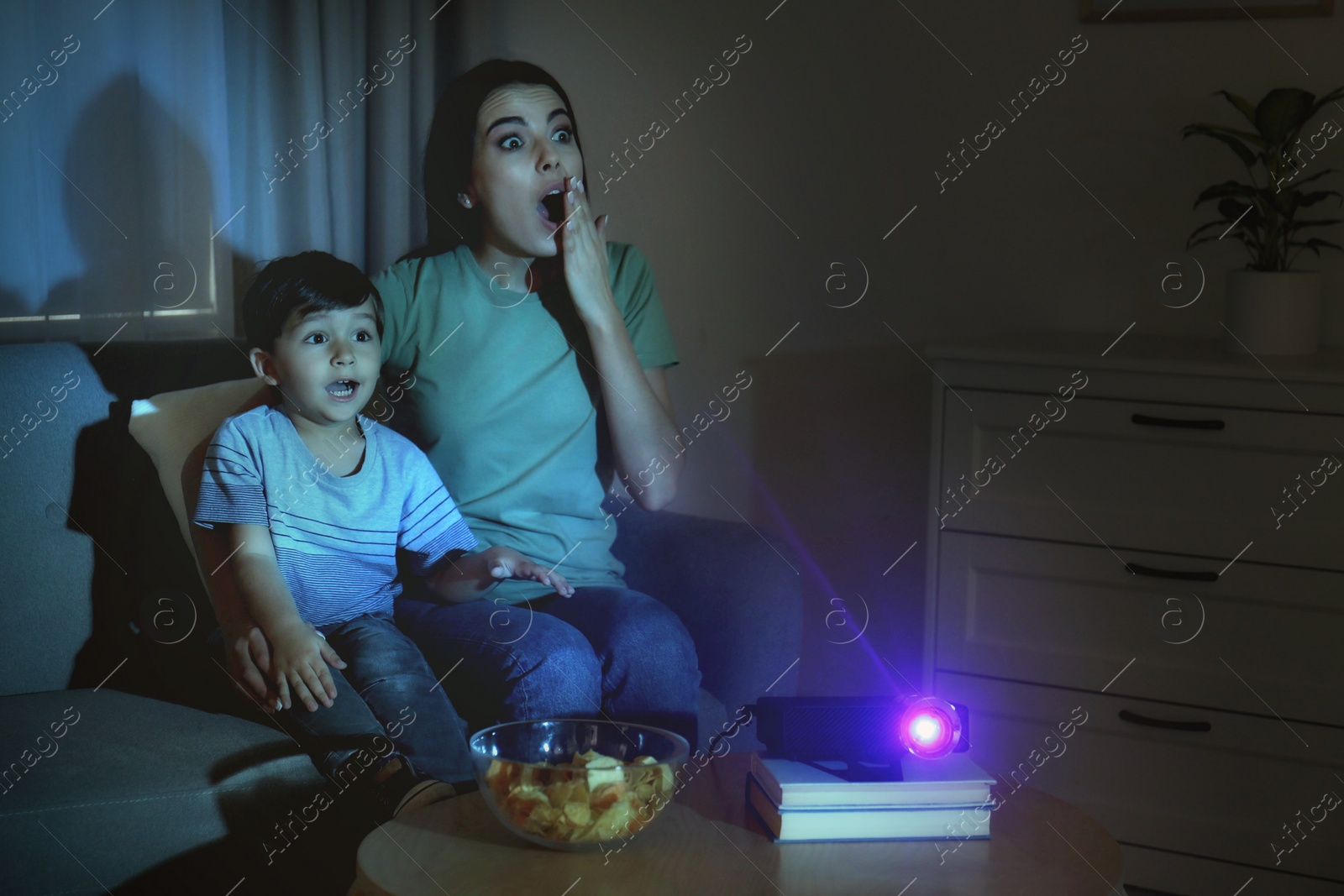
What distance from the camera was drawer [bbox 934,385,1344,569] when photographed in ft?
5.14

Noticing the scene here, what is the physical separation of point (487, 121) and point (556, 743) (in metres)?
0.77

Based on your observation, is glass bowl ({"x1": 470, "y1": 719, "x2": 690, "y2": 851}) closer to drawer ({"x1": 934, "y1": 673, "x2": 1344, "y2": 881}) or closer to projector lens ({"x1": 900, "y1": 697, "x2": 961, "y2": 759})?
projector lens ({"x1": 900, "y1": 697, "x2": 961, "y2": 759})

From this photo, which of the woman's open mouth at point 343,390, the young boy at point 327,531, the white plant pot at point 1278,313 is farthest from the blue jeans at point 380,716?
the white plant pot at point 1278,313

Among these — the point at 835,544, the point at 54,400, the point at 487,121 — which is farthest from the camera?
the point at 835,544

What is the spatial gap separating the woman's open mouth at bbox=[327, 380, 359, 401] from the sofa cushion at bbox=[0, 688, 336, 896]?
371 millimetres

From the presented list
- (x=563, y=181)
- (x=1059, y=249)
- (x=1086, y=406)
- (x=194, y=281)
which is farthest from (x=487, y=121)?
(x=1059, y=249)

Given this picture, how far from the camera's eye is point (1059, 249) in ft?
6.54

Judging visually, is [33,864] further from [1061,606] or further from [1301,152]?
[1301,152]

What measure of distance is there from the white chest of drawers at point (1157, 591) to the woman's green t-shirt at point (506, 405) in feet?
1.81

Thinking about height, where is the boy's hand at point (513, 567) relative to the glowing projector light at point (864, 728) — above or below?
above

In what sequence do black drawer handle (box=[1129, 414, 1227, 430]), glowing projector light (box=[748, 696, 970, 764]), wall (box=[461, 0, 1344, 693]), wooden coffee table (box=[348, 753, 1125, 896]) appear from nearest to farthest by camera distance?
wooden coffee table (box=[348, 753, 1125, 896]) → glowing projector light (box=[748, 696, 970, 764]) → black drawer handle (box=[1129, 414, 1227, 430]) → wall (box=[461, 0, 1344, 693])

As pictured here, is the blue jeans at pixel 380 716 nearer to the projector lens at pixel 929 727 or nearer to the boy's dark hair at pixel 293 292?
the boy's dark hair at pixel 293 292

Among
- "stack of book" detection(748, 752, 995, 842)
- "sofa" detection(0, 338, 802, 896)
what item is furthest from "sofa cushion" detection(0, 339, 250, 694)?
"stack of book" detection(748, 752, 995, 842)

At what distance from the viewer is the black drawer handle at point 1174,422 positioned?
160 centimetres
